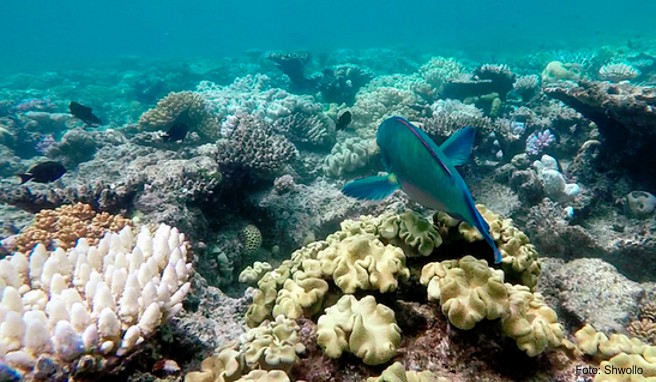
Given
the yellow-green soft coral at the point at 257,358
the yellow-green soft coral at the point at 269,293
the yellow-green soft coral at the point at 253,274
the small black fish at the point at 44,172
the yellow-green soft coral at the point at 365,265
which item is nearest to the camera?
the yellow-green soft coral at the point at 257,358

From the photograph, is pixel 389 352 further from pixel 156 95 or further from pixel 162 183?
pixel 156 95

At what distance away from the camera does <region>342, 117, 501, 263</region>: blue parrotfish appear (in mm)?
1510

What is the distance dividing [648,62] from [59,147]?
21967 millimetres

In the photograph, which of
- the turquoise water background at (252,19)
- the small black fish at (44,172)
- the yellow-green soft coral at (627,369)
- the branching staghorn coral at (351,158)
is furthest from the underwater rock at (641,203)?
the turquoise water background at (252,19)

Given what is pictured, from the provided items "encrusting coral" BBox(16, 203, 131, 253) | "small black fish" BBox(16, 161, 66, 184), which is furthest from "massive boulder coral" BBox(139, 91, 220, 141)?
"encrusting coral" BBox(16, 203, 131, 253)

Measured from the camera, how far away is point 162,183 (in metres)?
4.45

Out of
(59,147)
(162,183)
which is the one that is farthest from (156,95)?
(162,183)

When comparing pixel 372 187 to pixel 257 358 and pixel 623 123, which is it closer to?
pixel 257 358

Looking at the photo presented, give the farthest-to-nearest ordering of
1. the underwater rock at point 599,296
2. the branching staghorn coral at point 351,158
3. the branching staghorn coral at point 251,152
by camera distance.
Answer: the branching staghorn coral at point 351,158
the branching staghorn coral at point 251,152
the underwater rock at point 599,296

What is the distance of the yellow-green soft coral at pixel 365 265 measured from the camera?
1.83 metres

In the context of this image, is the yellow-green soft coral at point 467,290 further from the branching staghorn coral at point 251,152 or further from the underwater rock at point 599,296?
the branching staghorn coral at point 251,152

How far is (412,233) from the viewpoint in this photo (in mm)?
2045

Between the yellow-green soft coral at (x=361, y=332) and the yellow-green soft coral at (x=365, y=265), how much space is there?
0.39ft

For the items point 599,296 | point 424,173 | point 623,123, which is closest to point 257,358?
point 424,173
